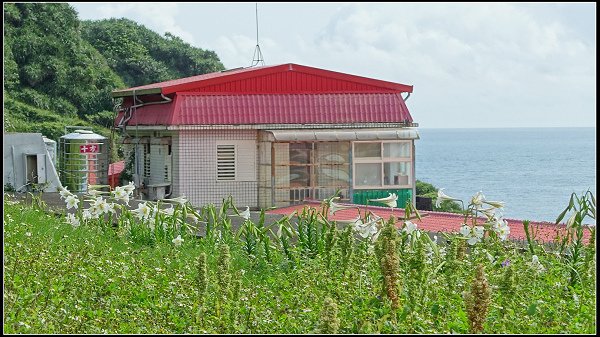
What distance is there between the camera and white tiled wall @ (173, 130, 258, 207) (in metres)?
21.1

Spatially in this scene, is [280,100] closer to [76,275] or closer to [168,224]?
[168,224]

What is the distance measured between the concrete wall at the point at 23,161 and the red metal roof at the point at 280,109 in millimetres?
2832

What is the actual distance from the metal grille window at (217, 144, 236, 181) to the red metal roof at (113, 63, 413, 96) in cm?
123

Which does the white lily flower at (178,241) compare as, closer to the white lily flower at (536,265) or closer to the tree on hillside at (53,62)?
the white lily flower at (536,265)

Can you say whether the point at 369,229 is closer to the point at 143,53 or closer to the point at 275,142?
the point at 275,142

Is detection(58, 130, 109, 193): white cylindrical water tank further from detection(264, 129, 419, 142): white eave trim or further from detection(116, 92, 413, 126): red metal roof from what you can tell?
detection(264, 129, 419, 142): white eave trim

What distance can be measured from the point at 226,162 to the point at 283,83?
2141 millimetres

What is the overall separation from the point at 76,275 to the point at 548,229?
6.30 meters

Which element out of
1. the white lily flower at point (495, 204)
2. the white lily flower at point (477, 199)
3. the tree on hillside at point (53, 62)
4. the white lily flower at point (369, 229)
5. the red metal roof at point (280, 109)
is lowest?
the white lily flower at point (369, 229)

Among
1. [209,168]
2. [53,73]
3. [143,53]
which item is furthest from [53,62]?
[209,168]

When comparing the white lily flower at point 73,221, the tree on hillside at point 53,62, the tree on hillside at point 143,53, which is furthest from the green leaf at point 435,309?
the tree on hillside at point 143,53

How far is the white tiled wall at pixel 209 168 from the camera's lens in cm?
2111

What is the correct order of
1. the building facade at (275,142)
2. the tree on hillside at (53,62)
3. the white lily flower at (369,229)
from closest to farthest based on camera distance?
the white lily flower at (369,229), the building facade at (275,142), the tree on hillside at (53,62)

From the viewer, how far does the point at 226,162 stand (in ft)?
70.3
